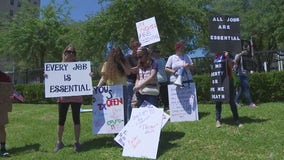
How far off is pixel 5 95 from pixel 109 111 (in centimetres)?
207

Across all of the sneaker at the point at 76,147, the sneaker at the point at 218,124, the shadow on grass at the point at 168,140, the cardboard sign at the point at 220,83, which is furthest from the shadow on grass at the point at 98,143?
the cardboard sign at the point at 220,83

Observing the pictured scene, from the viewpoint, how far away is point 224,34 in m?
8.50

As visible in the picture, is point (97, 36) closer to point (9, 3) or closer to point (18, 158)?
point (18, 158)

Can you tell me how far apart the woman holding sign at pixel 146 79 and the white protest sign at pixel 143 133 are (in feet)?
0.99

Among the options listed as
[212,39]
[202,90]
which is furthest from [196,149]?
[202,90]

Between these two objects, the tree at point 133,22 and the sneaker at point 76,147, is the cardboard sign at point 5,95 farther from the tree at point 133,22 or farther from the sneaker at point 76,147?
the tree at point 133,22

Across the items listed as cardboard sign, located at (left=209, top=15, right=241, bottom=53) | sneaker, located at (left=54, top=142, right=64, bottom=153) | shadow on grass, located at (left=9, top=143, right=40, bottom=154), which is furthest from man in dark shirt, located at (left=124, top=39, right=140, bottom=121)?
shadow on grass, located at (left=9, top=143, right=40, bottom=154)

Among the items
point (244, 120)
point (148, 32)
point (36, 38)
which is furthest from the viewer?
point (36, 38)

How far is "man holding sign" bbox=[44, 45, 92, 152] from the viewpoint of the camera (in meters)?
7.89

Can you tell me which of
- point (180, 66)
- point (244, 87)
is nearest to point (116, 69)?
point (180, 66)

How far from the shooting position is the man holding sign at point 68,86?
789cm

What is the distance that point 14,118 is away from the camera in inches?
499

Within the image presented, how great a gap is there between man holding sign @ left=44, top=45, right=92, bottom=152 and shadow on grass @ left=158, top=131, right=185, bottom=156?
1593 millimetres

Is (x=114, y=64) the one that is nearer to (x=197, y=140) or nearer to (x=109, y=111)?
(x=109, y=111)
